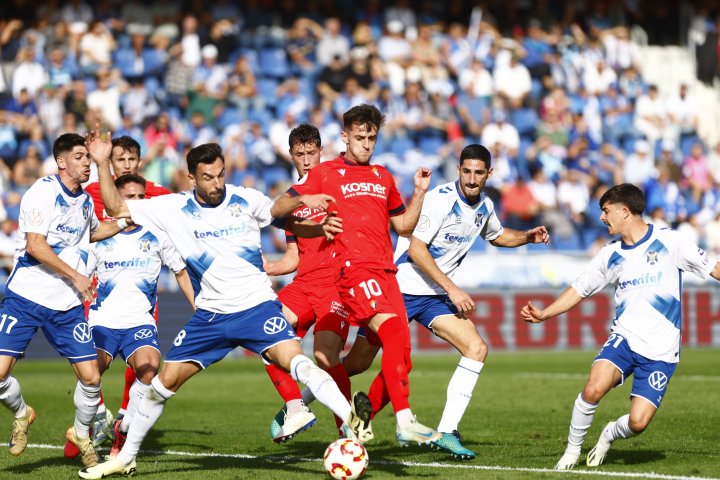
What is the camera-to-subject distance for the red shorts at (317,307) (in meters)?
10.3

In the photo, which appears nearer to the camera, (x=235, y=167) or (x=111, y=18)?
(x=235, y=167)

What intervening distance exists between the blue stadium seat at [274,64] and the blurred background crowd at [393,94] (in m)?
0.05

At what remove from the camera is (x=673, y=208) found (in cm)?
2647

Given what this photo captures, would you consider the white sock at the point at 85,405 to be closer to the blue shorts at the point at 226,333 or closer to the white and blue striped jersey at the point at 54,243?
the white and blue striped jersey at the point at 54,243

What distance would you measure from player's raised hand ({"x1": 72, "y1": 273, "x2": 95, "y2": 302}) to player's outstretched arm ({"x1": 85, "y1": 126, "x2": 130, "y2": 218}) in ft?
2.06

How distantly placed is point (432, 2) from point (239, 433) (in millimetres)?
21102

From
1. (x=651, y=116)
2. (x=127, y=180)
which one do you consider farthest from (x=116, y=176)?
(x=651, y=116)

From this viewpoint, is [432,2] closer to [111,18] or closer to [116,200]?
[111,18]

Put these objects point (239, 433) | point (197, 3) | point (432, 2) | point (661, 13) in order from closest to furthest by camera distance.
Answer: point (239, 433) < point (197, 3) < point (432, 2) < point (661, 13)

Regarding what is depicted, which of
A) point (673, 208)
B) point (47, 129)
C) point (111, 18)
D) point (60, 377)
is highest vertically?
point (111, 18)

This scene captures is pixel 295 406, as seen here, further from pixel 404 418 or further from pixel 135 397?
pixel 404 418

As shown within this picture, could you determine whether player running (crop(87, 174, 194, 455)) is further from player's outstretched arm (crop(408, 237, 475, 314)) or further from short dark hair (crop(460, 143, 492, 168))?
short dark hair (crop(460, 143, 492, 168))

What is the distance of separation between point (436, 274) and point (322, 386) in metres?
1.79

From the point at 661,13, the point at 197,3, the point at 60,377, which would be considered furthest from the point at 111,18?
the point at 661,13
